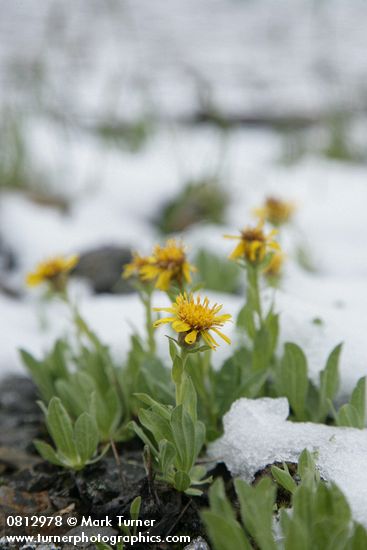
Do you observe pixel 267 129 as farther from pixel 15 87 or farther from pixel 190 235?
pixel 190 235

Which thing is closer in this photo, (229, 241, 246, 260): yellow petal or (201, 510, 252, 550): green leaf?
(201, 510, 252, 550): green leaf

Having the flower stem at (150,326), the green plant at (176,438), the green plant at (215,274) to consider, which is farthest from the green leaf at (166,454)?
the green plant at (215,274)

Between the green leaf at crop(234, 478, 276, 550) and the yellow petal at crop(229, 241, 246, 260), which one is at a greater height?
the yellow petal at crop(229, 241, 246, 260)

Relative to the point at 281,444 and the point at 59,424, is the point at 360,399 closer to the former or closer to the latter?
the point at 281,444

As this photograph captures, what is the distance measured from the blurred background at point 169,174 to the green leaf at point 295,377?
24 centimetres

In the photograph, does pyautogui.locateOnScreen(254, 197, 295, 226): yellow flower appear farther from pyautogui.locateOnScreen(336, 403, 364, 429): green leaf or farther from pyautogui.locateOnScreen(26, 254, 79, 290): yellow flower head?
pyautogui.locateOnScreen(336, 403, 364, 429): green leaf

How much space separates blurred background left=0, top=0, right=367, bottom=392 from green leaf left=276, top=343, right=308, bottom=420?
238 mm

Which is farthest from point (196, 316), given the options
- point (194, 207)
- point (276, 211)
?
point (194, 207)

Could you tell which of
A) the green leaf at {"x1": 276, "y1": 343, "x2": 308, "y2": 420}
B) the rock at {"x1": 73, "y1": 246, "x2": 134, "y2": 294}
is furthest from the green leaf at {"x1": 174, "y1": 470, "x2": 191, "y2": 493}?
the rock at {"x1": 73, "y1": 246, "x2": 134, "y2": 294}

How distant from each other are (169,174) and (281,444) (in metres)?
3.69

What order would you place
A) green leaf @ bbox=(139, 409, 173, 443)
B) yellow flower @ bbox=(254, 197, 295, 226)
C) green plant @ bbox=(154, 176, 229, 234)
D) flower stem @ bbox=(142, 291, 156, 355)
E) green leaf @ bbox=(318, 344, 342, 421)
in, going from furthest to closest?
green plant @ bbox=(154, 176, 229, 234) < yellow flower @ bbox=(254, 197, 295, 226) < flower stem @ bbox=(142, 291, 156, 355) < green leaf @ bbox=(318, 344, 342, 421) < green leaf @ bbox=(139, 409, 173, 443)

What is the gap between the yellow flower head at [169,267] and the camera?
5.60 feet

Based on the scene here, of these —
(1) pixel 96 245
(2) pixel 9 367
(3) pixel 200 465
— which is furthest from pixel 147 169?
(3) pixel 200 465

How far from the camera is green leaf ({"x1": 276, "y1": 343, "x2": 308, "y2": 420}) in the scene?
5.43 feet
